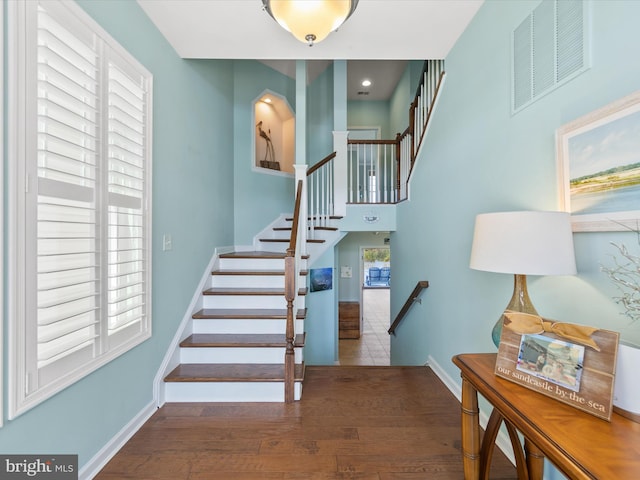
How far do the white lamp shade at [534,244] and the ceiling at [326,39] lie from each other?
1.58 meters

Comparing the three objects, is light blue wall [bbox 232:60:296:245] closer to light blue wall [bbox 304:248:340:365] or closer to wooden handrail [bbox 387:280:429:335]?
light blue wall [bbox 304:248:340:365]

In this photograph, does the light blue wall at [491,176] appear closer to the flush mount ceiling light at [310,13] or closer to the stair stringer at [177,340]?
the flush mount ceiling light at [310,13]

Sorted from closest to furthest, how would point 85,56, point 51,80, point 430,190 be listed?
point 51,80
point 85,56
point 430,190

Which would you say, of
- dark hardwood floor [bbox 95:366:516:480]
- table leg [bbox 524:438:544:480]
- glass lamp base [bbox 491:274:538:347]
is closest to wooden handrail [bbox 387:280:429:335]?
dark hardwood floor [bbox 95:366:516:480]

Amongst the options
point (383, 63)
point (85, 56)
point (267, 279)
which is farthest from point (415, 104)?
point (85, 56)

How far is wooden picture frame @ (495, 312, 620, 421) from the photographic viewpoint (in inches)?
35.4

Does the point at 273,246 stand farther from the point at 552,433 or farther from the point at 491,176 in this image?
the point at 552,433

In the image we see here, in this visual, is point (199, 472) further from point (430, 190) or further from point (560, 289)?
point (430, 190)

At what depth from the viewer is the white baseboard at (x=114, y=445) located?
1545mm

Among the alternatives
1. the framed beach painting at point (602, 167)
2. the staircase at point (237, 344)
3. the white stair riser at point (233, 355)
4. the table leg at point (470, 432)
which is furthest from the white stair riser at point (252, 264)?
the framed beach painting at point (602, 167)

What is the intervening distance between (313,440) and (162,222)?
182cm

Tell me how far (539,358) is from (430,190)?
210 cm

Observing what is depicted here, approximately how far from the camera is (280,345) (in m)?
2.44

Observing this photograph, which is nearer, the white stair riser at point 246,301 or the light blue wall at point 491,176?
the light blue wall at point 491,176
